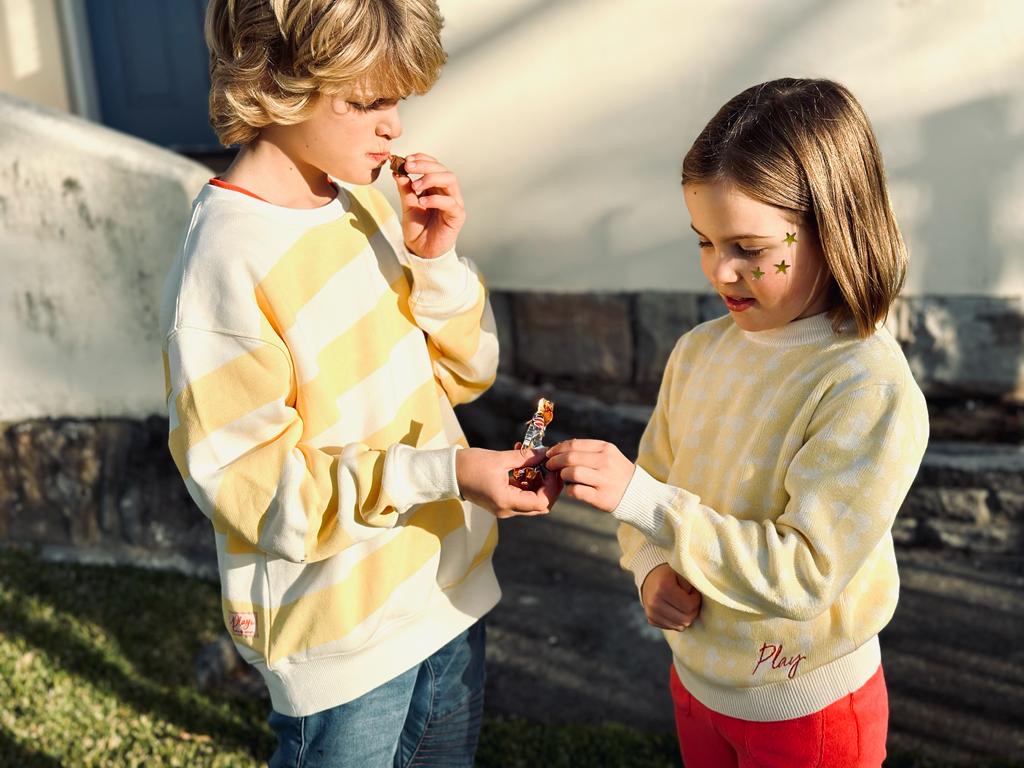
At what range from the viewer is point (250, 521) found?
1.57 metres

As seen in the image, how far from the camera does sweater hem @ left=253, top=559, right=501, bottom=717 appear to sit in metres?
1.73

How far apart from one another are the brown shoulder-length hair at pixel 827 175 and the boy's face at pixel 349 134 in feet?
1.72

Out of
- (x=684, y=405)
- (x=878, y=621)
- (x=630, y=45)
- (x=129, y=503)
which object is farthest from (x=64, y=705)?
(x=630, y=45)

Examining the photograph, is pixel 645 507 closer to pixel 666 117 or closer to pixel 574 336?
pixel 666 117

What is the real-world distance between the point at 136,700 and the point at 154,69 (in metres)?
3.98

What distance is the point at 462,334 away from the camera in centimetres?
191

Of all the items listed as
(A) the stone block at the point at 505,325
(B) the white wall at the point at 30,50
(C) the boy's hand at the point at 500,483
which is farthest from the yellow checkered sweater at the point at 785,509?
(B) the white wall at the point at 30,50

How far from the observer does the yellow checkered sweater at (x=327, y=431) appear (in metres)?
1.56

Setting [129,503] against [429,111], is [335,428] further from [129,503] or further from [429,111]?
[429,111]

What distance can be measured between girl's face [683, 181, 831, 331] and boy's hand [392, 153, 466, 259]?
0.42 metres

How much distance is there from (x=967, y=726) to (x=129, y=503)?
305 cm

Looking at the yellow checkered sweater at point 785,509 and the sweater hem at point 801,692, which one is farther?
the sweater hem at point 801,692

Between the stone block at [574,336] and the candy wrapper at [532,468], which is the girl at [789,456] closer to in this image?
the candy wrapper at [532,468]

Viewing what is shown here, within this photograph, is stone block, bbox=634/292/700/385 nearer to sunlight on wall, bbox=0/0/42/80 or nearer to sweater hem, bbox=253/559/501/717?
sweater hem, bbox=253/559/501/717
